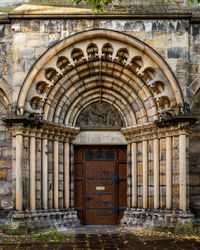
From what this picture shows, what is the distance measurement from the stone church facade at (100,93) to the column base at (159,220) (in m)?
0.03

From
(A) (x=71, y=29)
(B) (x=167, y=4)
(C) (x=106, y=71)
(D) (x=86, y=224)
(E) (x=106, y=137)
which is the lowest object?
(D) (x=86, y=224)

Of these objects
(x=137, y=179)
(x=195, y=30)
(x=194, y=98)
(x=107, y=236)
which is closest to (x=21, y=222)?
(x=107, y=236)

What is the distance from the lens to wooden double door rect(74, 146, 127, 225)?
9.73 metres

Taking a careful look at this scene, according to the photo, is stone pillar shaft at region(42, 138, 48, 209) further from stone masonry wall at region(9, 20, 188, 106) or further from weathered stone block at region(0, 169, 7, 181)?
stone masonry wall at region(9, 20, 188, 106)

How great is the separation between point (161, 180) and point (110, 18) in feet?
13.1

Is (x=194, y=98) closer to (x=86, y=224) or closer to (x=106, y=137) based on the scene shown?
(x=106, y=137)

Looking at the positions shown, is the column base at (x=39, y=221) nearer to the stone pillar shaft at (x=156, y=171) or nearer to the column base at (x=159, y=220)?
the column base at (x=159, y=220)

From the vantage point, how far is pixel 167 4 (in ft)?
30.2

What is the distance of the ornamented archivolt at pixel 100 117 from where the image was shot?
9836 millimetres

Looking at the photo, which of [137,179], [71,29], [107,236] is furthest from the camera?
[137,179]

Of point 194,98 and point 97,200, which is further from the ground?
point 194,98

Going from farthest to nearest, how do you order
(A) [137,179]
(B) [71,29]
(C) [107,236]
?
1. (A) [137,179]
2. (B) [71,29]
3. (C) [107,236]

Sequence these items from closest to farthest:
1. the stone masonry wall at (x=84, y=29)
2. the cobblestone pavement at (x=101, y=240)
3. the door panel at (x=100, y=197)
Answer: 1. the cobblestone pavement at (x=101, y=240)
2. the stone masonry wall at (x=84, y=29)
3. the door panel at (x=100, y=197)

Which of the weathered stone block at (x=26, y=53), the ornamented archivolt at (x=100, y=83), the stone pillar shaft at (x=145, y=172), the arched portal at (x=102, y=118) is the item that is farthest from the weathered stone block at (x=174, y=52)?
the weathered stone block at (x=26, y=53)
